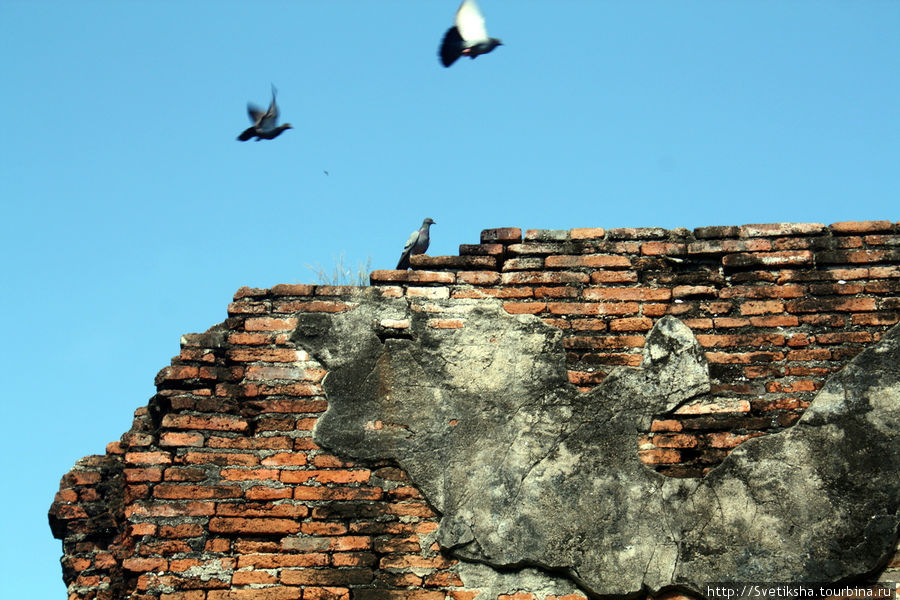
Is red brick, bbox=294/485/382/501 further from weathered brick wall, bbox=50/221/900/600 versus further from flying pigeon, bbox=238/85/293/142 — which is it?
flying pigeon, bbox=238/85/293/142

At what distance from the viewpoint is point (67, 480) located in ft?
16.3

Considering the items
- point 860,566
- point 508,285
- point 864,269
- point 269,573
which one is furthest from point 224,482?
point 864,269

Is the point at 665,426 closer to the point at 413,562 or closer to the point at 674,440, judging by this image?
the point at 674,440

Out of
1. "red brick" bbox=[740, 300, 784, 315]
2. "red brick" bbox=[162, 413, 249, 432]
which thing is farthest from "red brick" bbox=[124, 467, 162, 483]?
"red brick" bbox=[740, 300, 784, 315]

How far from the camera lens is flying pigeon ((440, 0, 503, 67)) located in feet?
18.2

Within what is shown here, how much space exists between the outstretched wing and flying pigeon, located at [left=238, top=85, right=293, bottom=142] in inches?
51.1

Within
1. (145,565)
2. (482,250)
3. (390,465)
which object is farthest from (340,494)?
(482,250)

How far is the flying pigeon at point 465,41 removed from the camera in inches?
219

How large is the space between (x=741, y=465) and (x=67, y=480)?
329cm

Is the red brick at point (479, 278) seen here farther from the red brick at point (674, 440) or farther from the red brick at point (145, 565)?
the red brick at point (145, 565)

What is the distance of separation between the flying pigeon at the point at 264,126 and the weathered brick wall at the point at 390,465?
4.99 ft

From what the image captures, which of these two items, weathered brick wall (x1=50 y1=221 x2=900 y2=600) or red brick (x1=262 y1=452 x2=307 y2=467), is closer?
weathered brick wall (x1=50 y1=221 x2=900 y2=600)

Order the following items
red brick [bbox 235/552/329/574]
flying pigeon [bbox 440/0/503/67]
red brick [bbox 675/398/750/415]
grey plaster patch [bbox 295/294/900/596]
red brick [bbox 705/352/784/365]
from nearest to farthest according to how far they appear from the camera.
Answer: grey plaster patch [bbox 295/294/900/596], red brick [bbox 235/552/329/574], red brick [bbox 675/398/750/415], red brick [bbox 705/352/784/365], flying pigeon [bbox 440/0/503/67]

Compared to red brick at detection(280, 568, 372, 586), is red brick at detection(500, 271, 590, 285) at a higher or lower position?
higher
